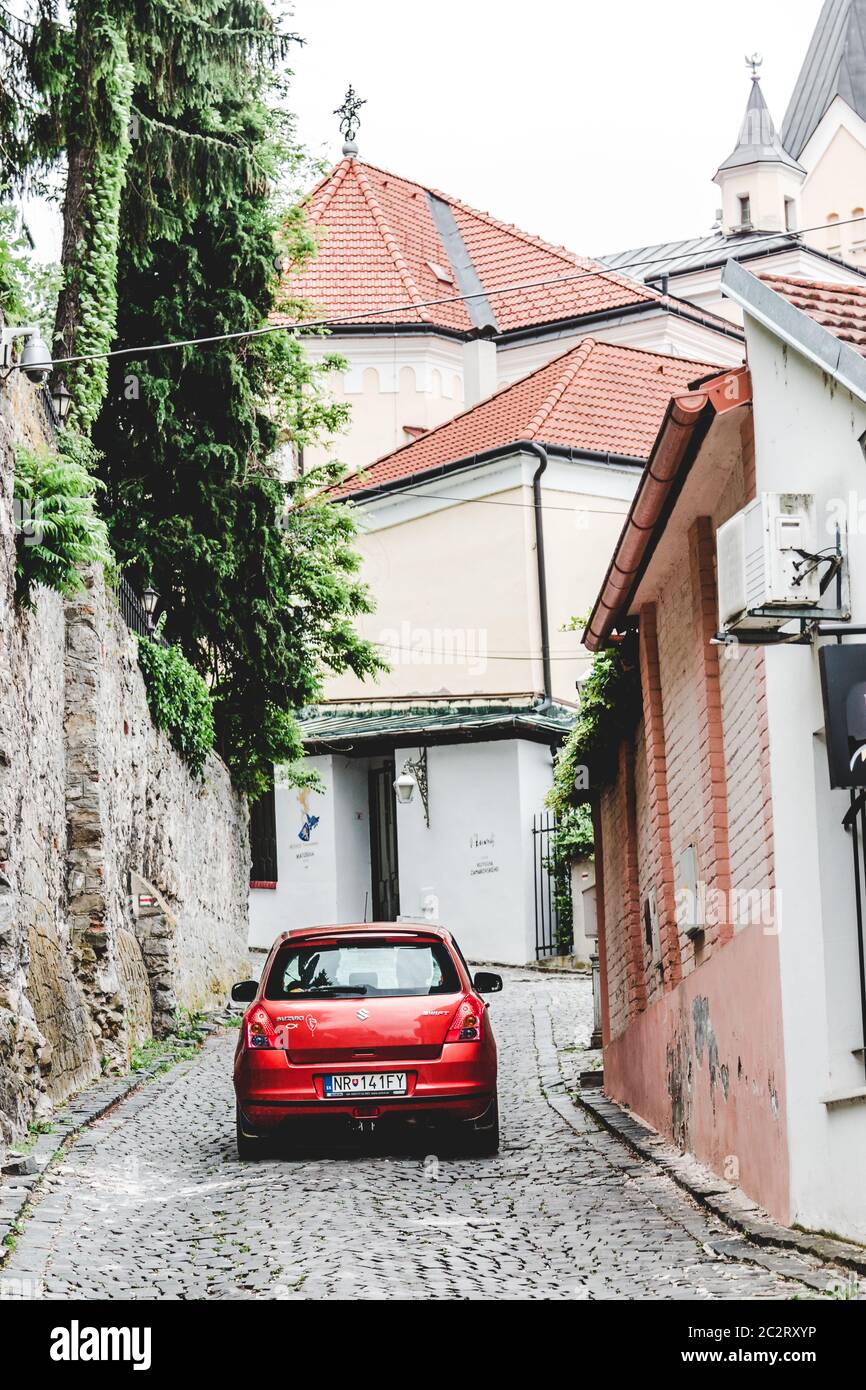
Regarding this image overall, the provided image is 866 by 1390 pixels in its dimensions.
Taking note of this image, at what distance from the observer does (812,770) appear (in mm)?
8633

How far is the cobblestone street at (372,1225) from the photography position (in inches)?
317

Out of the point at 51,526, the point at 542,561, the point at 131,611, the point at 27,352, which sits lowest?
the point at 51,526

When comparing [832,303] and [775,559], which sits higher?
[832,303]

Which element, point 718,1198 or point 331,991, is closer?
point 718,1198

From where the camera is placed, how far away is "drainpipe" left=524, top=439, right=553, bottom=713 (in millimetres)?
33812

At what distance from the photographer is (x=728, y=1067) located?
10695 millimetres

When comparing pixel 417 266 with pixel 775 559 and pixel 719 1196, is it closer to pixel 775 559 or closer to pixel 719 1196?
pixel 719 1196

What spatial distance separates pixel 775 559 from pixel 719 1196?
379 cm

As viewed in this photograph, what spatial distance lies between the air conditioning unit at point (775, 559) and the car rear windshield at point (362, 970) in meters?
5.06

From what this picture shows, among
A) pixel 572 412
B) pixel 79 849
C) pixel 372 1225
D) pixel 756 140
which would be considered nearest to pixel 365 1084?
pixel 372 1225

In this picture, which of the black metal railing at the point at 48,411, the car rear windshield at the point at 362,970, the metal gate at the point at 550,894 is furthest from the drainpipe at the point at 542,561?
the car rear windshield at the point at 362,970

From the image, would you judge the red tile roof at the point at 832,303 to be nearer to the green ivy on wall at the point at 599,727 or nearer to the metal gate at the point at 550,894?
the green ivy on wall at the point at 599,727

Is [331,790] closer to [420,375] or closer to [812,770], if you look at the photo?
[420,375]
